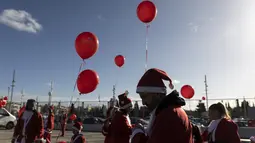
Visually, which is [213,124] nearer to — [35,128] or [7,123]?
[35,128]

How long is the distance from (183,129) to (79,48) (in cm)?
566

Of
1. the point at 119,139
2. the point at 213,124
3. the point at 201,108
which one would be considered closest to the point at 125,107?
the point at 119,139

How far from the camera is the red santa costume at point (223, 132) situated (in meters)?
3.42

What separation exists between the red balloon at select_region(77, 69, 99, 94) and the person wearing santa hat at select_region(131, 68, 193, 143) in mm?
4970

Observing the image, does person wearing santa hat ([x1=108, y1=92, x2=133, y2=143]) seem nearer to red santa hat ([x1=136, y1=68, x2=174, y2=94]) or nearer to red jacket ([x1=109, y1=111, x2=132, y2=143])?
red jacket ([x1=109, y1=111, x2=132, y2=143])

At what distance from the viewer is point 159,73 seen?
1.89 meters

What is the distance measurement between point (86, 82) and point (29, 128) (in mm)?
1819

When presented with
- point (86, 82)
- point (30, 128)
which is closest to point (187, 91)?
point (86, 82)

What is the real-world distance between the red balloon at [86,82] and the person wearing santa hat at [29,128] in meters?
1.31

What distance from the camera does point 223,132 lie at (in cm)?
351

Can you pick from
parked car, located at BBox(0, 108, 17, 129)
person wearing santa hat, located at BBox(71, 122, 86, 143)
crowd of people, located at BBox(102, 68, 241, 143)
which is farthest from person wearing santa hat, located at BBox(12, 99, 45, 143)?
parked car, located at BBox(0, 108, 17, 129)

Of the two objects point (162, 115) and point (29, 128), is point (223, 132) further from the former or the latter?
point (29, 128)

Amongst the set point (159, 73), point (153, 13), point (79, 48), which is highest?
point (153, 13)

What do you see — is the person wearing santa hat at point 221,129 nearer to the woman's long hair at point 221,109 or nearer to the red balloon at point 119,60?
the woman's long hair at point 221,109
